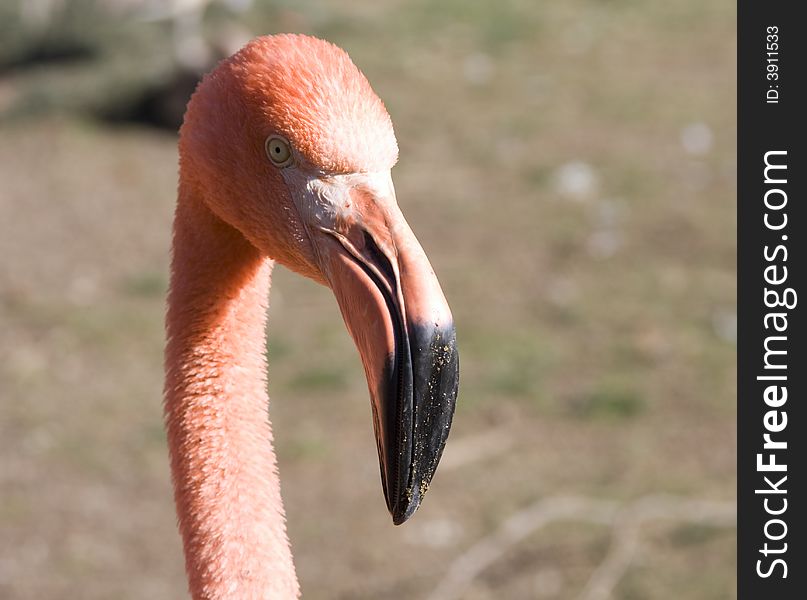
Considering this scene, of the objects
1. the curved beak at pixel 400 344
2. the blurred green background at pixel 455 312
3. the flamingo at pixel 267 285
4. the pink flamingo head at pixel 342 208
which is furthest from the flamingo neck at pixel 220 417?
the blurred green background at pixel 455 312

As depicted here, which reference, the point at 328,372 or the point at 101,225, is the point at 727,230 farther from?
the point at 101,225

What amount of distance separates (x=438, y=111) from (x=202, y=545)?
22.9 ft

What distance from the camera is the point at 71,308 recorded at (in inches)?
255

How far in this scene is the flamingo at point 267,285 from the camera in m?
2.00

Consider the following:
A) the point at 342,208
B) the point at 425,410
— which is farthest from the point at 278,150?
the point at 425,410

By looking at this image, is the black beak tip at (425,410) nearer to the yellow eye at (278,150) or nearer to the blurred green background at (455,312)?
the yellow eye at (278,150)

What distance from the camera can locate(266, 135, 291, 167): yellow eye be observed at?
7.04 ft

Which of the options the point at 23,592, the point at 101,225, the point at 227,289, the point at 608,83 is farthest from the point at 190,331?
the point at 608,83

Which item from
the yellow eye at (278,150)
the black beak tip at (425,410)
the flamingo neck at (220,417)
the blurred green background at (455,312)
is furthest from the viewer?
the blurred green background at (455,312)

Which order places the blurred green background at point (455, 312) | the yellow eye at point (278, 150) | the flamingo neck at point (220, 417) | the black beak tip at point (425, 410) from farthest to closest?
1. the blurred green background at point (455, 312)
2. the flamingo neck at point (220, 417)
3. the yellow eye at point (278, 150)
4. the black beak tip at point (425, 410)

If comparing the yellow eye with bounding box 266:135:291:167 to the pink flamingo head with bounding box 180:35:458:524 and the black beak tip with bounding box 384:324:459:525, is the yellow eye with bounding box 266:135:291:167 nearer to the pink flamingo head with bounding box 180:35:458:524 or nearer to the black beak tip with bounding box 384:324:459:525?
the pink flamingo head with bounding box 180:35:458:524

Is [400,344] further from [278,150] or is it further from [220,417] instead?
[220,417]

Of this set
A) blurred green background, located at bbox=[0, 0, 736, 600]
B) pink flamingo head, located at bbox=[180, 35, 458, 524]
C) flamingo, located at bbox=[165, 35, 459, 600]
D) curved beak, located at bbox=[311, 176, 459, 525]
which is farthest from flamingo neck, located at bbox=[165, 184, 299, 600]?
blurred green background, located at bbox=[0, 0, 736, 600]

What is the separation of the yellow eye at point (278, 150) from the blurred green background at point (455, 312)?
2843mm
